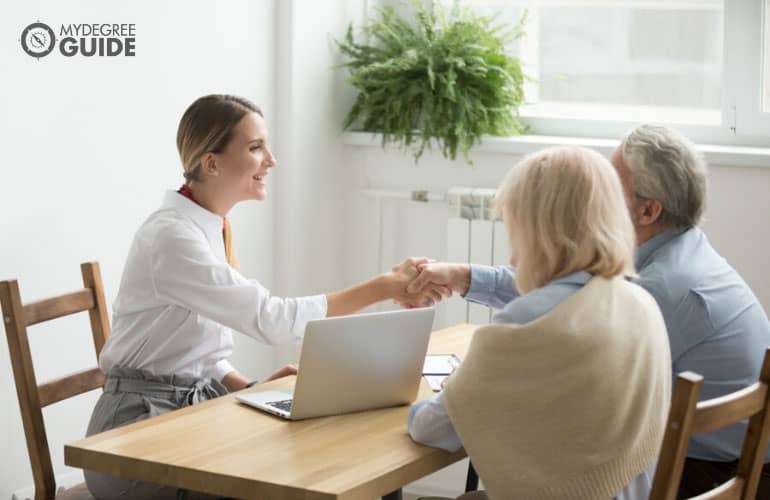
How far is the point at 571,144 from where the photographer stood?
3.85m

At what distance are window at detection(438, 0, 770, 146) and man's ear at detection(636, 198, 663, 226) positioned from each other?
1404 millimetres

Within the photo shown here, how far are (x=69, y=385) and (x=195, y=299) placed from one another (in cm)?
42

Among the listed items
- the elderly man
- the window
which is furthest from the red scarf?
the window

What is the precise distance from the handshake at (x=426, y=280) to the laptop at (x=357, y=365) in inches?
24.8

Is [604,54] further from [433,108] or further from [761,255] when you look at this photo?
[761,255]

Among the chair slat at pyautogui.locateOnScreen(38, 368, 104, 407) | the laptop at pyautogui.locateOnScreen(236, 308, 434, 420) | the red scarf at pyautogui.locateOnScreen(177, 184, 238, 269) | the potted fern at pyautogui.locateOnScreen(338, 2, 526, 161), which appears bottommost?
the chair slat at pyautogui.locateOnScreen(38, 368, 104, 407)

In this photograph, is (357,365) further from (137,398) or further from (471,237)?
(471,237)

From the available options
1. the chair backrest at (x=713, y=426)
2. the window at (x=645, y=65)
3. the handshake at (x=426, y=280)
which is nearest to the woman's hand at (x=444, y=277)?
the handshake at (x=426, y=280)

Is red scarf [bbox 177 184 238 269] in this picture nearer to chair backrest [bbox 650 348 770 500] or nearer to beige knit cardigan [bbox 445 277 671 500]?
beige knit cardigan [bbox 445 277 671 500]

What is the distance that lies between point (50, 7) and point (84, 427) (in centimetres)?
112

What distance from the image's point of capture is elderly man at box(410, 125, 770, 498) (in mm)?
2449

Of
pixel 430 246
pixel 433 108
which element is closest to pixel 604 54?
pixel 433 108

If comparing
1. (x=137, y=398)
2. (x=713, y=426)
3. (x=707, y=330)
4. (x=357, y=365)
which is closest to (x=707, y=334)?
(x=707, y=330)

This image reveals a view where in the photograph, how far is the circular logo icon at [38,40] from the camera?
9.61 feet
